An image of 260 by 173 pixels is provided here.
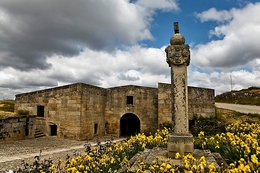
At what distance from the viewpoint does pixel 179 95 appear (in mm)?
5828

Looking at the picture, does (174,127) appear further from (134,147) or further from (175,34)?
(175,34)

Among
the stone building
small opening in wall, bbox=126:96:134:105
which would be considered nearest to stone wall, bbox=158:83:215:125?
the stone building

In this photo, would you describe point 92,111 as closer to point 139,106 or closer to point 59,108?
point 59,108

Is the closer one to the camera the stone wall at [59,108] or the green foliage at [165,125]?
the stone wall at [59,108]

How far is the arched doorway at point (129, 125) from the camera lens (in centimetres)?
2127

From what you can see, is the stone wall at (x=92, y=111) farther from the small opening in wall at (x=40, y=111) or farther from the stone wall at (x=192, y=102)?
the stone wall at (x=192, y=102)

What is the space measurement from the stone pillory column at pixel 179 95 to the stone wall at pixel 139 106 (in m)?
11.9

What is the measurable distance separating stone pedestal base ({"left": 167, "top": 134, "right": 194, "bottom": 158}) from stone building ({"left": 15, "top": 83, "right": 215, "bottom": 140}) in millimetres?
10783

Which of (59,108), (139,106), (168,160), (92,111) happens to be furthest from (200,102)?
(168,160)

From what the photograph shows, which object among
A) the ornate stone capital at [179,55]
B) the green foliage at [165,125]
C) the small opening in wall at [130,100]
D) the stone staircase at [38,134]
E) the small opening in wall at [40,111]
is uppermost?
the ornate stone capital at [179,55]

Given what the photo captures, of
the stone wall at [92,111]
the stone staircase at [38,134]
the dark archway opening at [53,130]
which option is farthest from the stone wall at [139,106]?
the stone staircase at [38,134]

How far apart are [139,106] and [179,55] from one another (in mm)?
12213

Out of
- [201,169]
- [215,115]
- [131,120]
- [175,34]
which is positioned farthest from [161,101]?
[201,169]

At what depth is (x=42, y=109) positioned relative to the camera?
17641 mm
